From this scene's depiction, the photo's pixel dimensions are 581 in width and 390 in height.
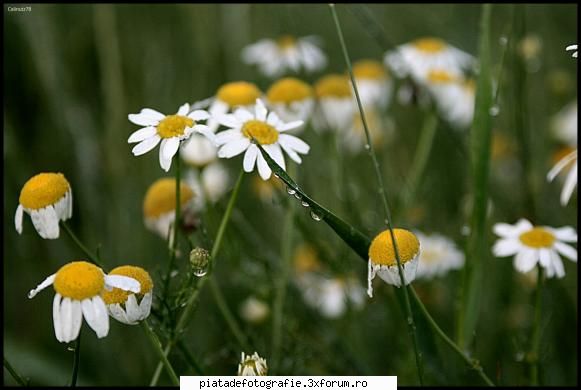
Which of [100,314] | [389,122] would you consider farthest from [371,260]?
[389,122]

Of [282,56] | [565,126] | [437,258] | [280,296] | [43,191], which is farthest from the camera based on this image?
[565,126]

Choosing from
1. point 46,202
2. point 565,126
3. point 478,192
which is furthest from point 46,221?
point 565,126

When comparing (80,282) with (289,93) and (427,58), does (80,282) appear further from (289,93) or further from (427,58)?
(427,58)

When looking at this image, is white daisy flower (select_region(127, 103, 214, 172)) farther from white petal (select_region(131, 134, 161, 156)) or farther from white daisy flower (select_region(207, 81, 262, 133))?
white daisy flower (select_region(207, 81, 262, 133))

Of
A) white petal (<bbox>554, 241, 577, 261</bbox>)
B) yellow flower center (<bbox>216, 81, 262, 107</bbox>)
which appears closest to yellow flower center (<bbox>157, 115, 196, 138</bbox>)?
yellow flower center (<bbox>216, 81, 262, 107</bbox>)

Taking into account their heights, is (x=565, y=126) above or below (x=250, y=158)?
above

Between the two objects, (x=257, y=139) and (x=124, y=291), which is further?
(x=257, y=139)

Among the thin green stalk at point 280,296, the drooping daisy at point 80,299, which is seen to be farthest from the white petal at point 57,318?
the thin green stalk at point 280,296
